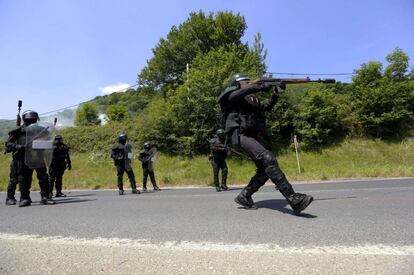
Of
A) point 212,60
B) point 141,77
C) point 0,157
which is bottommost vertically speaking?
point 0,157

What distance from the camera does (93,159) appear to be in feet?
76.4

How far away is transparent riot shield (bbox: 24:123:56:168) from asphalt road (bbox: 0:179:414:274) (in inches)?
96.1

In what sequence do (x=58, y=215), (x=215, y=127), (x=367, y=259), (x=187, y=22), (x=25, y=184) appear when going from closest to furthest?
1. (x=367, y=259)
2. (x=58, y=215)
3. (x=25, y=184)
4. (x=215, y=127)
5. (x=187, y=22)

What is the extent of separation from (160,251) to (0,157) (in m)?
30.2

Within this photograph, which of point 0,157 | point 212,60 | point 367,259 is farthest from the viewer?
point 0,157

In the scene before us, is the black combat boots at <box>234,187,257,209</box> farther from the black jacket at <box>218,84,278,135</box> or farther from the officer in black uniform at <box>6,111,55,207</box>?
the officer in black uniform at <box>6,111,55,207</box>

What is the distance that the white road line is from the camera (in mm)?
2562

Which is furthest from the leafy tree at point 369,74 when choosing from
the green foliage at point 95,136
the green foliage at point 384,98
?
the green foliage at point 95,136

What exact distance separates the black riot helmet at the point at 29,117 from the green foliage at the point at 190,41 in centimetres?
2745

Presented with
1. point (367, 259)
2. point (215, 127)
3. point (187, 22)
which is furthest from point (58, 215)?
point (187, 22)

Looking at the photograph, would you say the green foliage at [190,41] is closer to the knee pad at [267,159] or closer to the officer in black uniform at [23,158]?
the officer in black uniform at [23,158]

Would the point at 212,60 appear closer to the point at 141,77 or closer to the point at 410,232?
the point at 141,77

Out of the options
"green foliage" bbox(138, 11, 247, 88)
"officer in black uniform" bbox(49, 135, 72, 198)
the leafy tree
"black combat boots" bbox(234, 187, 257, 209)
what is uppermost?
"green foliage" bbox(138, 11, 247, 88)

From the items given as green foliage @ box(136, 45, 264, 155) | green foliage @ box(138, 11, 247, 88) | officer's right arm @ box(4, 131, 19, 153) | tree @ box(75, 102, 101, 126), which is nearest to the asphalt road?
officer's right arm @ box(4, 131, 19, 153)
